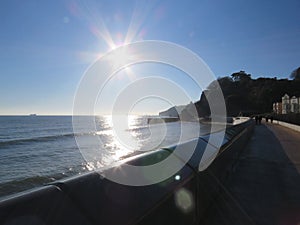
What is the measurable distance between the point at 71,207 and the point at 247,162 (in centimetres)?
781

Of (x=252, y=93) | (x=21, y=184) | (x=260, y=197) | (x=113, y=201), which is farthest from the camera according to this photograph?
(x=252, y=93)

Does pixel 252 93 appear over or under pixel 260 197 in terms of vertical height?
over

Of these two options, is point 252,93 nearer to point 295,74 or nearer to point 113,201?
point 295,74

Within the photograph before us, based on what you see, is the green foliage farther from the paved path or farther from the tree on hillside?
the paved path

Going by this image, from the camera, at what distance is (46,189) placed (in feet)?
4.66

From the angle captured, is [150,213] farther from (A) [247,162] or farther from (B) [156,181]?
(A) [247,162]

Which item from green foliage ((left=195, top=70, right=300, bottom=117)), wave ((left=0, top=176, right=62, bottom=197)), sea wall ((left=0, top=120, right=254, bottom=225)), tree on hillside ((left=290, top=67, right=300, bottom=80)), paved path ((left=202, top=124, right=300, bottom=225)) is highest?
tree on hillside ((left=290, top=67, right=300, bottom=80))

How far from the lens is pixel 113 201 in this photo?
67.7 inches

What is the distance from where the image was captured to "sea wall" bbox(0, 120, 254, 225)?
4.14 feet

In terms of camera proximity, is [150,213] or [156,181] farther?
[156,181]

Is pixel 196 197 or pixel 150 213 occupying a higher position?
pixel 150 213

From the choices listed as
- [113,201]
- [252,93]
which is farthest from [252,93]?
[113,201]

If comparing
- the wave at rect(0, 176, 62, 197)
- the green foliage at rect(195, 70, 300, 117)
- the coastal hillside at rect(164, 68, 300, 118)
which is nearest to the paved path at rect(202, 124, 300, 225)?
the wave at rect(0, 176, 62, 197)

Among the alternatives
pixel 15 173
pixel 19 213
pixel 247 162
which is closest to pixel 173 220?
pixel 19 213
